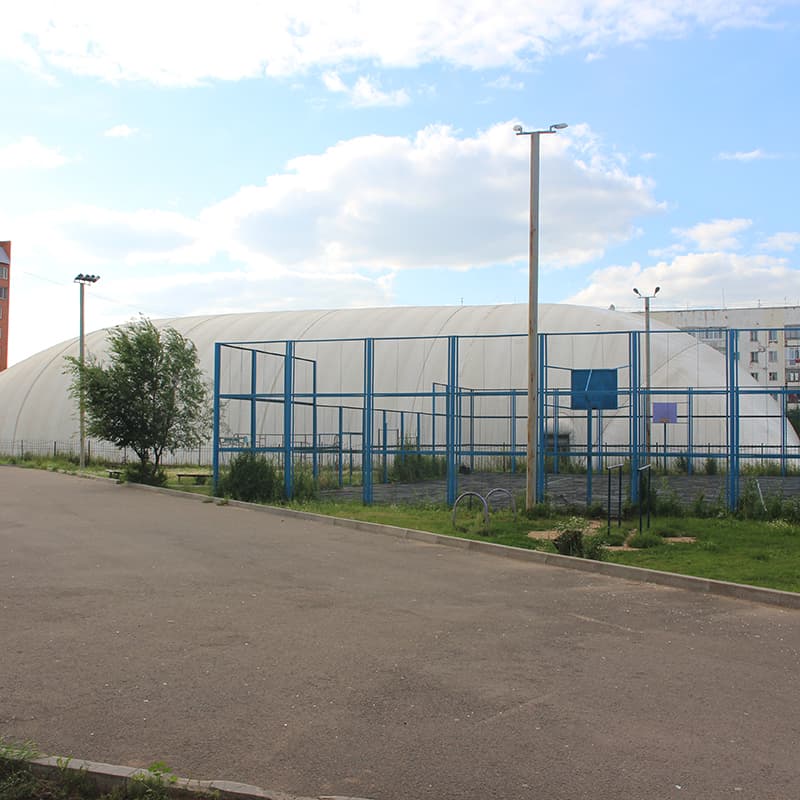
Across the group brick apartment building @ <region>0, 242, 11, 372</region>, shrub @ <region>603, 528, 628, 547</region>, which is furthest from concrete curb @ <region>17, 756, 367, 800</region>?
brick apartment building @ <region>0, 242, 11, 372</region>

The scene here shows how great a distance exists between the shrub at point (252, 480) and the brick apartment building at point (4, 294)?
83.8 m

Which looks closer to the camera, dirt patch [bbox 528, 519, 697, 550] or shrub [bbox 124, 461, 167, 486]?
dirt patch [bbox 528, 519, 697, 550]

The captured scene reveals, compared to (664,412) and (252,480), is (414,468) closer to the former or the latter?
(252,480)

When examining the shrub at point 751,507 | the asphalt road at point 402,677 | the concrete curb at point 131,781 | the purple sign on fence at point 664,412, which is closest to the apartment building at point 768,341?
the purple sign on fence at point 664,412

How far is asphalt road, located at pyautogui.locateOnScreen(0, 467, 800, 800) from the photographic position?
188 inches

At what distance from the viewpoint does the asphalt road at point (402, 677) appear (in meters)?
4.79

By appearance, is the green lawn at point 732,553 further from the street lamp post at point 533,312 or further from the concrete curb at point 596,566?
the street lamp post at point 533,312

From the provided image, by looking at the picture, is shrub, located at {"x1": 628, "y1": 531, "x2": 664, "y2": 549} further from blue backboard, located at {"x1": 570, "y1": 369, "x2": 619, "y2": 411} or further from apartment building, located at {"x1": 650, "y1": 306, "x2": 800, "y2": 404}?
apartment building, located at {"x1": 650, "y1": 306, "x2": 800, "y2": 404}

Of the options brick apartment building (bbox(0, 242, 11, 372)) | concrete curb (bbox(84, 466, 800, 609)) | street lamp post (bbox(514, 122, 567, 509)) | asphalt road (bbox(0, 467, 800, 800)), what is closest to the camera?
asphalt road (bbox(0, 467, 800, 800))

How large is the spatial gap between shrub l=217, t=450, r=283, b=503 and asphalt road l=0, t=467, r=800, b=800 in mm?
8668

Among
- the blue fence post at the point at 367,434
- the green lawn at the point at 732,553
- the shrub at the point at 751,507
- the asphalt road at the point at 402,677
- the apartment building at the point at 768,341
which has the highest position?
the apartment building at the point at 768,341

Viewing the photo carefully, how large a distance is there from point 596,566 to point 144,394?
18.1 m

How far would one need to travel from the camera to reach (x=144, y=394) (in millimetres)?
26562

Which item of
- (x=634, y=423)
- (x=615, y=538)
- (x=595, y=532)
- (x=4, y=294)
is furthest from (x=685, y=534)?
(x=4, y=294)
